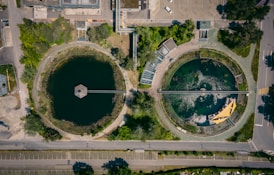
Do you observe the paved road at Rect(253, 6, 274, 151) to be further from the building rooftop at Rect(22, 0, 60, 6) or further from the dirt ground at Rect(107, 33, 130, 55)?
the building rooftop at Rect(22, 0, 60, 6)

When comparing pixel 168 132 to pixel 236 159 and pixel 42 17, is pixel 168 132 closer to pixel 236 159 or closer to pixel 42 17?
pixel 236 159

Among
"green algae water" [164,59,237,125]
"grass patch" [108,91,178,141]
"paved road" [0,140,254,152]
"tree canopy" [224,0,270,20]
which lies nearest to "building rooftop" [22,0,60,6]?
"grass patch" [108,91,178,141]

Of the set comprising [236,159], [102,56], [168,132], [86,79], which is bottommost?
[236,159]

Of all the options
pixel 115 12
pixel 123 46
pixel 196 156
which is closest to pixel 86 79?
pixel 123 46

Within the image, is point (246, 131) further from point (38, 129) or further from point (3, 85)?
point (3, 85)

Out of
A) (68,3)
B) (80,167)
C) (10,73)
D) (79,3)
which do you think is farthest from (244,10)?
(10,73)

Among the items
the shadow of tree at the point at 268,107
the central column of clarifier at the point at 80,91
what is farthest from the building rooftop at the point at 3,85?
the shadow of tree at the point at 268,107
